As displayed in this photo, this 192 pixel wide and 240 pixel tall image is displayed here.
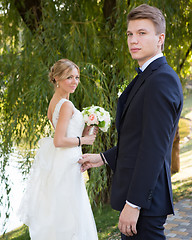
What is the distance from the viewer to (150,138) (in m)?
1.31

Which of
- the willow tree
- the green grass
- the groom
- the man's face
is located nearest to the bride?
the willow tree

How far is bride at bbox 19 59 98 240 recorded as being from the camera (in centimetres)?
274

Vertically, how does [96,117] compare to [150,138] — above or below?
above

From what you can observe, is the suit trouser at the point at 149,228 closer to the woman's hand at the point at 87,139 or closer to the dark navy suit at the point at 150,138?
the dark navy suit at the point at 150,138

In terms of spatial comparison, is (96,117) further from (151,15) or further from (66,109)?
(151,15)

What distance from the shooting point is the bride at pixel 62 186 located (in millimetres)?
2744

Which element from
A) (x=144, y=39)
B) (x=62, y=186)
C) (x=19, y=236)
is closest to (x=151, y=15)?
(x=144, y=39)

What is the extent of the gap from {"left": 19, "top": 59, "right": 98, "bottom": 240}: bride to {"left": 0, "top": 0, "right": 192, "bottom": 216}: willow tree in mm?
486

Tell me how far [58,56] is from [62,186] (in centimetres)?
153

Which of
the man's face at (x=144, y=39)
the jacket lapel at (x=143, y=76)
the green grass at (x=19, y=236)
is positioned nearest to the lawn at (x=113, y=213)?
the green grass at (x=19, y=236)

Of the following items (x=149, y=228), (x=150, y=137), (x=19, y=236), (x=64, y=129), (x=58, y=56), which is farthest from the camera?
(x=19, y=236)

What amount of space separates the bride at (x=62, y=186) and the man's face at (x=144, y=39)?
1.32m

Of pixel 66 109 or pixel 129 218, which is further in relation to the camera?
pixel 66 109

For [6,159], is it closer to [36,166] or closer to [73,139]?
[36,166]
